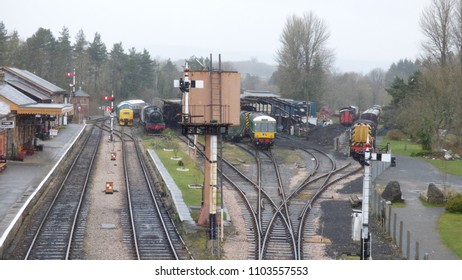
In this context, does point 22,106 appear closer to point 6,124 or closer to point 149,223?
point 6,124

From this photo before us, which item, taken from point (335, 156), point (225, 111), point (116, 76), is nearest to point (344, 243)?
point (225, 111)

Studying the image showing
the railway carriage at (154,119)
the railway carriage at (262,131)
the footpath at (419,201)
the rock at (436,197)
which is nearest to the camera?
the footpath at (419,201)

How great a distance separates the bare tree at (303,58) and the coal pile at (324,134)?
7.24 meters

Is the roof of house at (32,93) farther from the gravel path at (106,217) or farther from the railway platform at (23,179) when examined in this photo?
the gravel path at (106,217)

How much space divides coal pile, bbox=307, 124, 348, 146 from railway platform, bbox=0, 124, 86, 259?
Result: 19075mm

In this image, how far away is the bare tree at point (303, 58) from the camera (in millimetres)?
56844

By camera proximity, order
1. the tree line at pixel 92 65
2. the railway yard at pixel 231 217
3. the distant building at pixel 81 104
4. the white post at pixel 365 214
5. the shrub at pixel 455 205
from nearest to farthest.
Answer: the white post at pixel 365 214
the railway yard at pixel 231 217
the shrub at pixel 455 205
the distant building at pixel 81 104
the tree line at pixel 92 65

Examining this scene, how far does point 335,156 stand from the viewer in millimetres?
41719

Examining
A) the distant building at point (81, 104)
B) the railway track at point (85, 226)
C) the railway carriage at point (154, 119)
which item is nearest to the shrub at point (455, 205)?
the railway track at point (85, 226)

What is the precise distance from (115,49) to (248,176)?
70.2 metres

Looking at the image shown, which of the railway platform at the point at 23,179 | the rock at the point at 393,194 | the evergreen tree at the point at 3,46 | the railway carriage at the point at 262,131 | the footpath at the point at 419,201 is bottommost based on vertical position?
the footpath at the point at 419,201

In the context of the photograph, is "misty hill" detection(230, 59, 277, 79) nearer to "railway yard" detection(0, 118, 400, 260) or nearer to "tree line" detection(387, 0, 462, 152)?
"tree line" detection(387, 0, 462, 152)

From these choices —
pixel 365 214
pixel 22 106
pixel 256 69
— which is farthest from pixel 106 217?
pixel 256 69

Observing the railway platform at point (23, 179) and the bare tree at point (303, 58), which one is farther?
the bare tree at point (303, 58)
